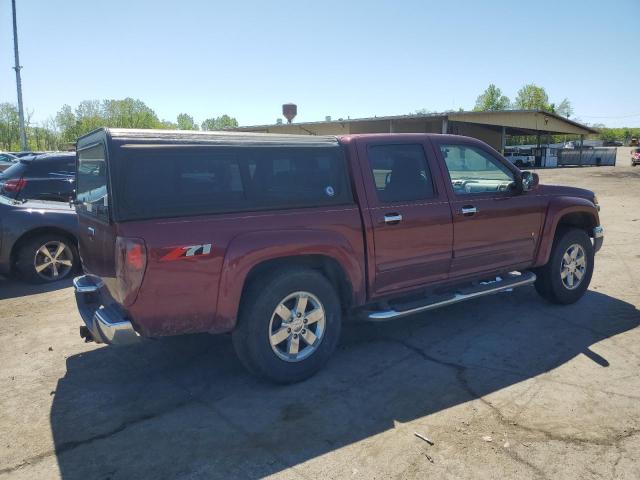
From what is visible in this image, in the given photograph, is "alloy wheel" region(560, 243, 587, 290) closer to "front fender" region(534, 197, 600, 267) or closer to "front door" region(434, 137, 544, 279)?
"front fender" region(534, 197, 600, 267)

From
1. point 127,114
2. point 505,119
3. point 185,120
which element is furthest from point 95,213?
point 185,120

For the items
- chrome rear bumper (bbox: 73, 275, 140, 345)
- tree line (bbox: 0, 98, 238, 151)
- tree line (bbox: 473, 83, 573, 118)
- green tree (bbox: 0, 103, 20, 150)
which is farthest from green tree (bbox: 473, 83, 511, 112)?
chrome rear bumper (bbox: 73, 275, 140, 345)

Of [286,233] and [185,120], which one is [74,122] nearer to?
[185,120]

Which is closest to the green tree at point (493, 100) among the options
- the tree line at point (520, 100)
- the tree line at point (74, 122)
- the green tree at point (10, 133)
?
the tree line at point (520, 100)

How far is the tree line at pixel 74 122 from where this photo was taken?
217 ft

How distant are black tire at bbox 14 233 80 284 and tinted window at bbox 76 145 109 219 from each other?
2699 millimetres

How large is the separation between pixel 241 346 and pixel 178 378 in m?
0.78

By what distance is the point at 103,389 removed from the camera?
3.92 m

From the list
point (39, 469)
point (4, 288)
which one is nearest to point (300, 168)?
point (39, 469)

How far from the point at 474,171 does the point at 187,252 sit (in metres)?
3.22

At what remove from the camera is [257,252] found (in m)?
3.54

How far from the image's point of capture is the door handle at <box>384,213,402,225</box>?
4.20 meters

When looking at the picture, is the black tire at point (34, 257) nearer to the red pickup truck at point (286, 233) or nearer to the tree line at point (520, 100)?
the red pickup truck at point (286, 233)

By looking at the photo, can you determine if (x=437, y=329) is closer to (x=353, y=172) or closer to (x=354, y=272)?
(x=354, y=272)
